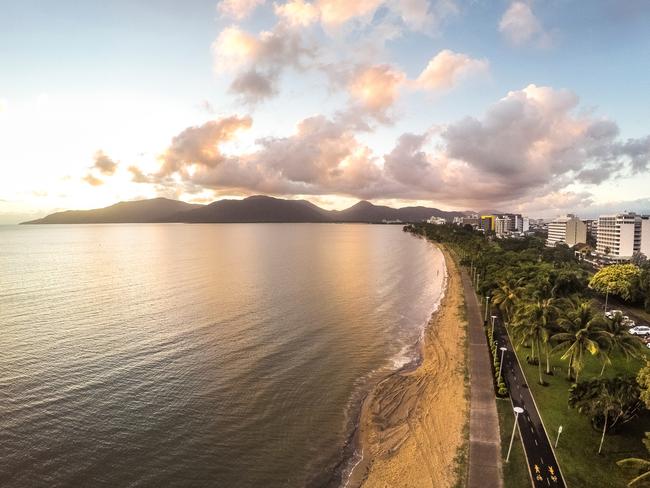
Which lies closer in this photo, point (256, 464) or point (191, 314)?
point (256, 464)

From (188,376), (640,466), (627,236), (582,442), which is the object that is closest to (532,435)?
(582,442)

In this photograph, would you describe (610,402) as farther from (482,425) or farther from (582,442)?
(482,425)

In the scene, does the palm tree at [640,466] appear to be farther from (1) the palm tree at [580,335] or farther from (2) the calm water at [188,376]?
(2) the calm water at [188,376]

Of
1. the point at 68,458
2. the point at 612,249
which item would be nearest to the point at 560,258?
the point at 612,249

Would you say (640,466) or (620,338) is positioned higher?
(620,338)

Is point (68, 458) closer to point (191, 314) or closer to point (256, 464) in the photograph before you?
point (256, 464)

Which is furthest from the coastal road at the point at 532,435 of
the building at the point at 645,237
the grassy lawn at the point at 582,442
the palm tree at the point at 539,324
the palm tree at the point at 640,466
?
the building at the point at 645,237

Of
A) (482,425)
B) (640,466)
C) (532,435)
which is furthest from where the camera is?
(482,425)
